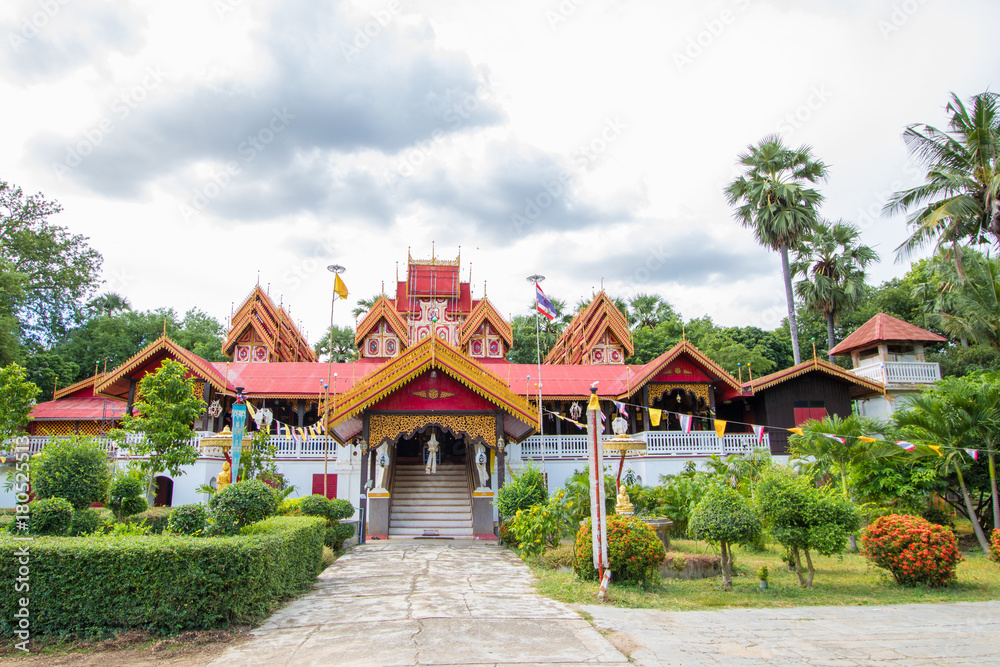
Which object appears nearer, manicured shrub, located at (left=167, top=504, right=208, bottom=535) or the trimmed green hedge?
the trimmed green hedge

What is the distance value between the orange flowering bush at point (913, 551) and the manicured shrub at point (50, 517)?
42.7 ft

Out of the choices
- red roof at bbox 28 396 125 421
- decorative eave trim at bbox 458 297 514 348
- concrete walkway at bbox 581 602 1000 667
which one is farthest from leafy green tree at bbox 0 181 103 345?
concrete walkway at bbox 581 602 1000 667

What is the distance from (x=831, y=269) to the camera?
31.8m

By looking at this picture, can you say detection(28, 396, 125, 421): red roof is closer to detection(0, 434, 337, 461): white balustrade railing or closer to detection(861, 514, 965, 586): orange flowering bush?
detection(0, 434, 337, 461): white balustrade railing

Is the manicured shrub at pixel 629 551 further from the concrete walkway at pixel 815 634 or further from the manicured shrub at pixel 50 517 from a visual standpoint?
the manicured shrub at pixel 50 517

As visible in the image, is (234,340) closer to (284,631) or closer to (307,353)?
(307,353)

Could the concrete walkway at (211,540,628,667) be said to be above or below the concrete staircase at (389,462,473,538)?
below

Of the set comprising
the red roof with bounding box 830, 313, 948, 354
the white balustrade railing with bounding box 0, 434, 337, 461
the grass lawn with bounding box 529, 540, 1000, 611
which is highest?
the red roof with bounding box 830, 313, 948, 354

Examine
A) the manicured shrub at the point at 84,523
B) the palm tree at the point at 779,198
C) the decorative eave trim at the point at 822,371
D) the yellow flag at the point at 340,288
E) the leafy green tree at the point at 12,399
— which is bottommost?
the manicured shrub at the point at 84,523

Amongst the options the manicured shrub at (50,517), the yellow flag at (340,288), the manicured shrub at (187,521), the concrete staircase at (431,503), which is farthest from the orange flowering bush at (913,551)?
the yellow flag at (340,288)

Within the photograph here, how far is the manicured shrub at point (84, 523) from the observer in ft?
28.6

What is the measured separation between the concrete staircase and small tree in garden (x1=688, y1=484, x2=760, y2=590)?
887 centimetres

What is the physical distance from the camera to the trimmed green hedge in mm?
6820

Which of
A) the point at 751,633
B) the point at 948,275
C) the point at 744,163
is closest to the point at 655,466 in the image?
the point at 751,633
